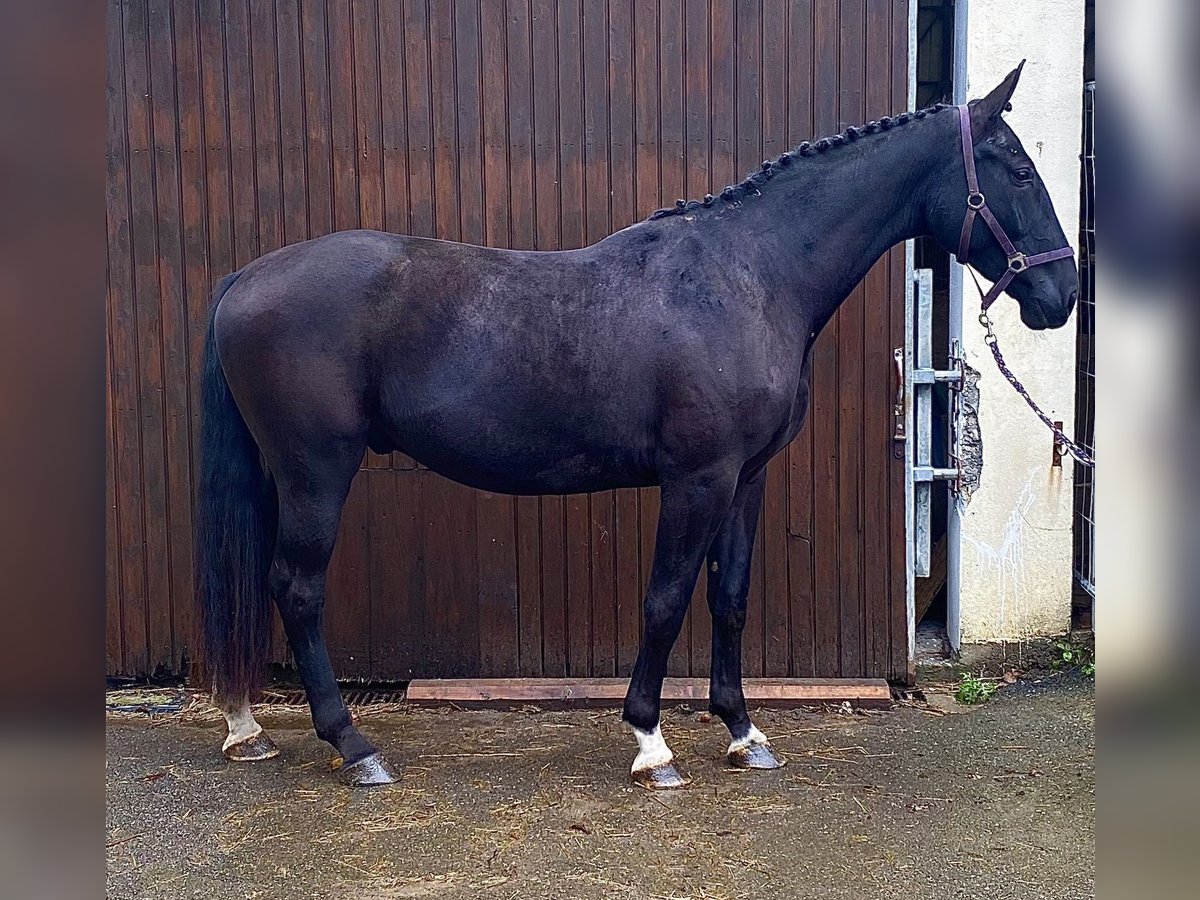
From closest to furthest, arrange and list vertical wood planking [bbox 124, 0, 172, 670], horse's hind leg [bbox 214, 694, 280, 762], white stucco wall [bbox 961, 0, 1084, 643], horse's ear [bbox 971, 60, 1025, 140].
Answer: horse's ear [bbox 971, 60, 1025, 140] → horse's hind leg [bbox 214, 694, 280, 762] → white stucco wall [bbox 961, 0, 1084, 643] → vertical wood planking [bbox 124, 0, 172, 670]

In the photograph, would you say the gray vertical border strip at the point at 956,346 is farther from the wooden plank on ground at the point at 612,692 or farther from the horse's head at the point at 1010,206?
the horse's head at the point at 1010,206

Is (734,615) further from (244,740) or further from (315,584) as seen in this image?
(244,740)

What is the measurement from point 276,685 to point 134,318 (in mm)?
1665

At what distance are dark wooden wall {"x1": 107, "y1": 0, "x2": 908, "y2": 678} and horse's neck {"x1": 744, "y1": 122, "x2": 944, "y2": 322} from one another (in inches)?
35.7

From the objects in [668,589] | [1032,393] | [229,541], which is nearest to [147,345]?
[229,541]

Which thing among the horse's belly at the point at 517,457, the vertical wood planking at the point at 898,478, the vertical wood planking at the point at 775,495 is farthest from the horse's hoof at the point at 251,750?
the vertical wood planking at the point at 898,478

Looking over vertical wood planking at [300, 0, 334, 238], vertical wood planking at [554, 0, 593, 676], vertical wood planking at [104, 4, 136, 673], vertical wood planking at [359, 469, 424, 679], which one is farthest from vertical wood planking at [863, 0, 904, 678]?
vertical wood planking at [104, 4, 136, 673]

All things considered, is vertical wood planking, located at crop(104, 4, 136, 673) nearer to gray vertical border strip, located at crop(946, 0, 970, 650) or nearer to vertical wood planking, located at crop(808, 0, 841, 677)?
vertical wood planking, located at crop(808, 0, 841, 677)

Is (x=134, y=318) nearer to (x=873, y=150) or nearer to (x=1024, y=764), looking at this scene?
(x=873, y=150)

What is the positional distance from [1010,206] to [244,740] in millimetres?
3102

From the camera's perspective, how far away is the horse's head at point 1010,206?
3227 mm

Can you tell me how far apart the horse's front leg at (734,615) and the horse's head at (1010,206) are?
3.41ft

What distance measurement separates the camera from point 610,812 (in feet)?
10.3

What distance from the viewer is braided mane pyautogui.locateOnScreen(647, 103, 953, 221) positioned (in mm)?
3336
